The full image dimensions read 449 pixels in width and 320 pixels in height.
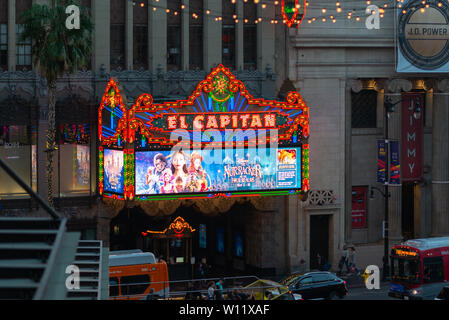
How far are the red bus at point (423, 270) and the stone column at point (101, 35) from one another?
18.6m

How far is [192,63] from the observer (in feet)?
157

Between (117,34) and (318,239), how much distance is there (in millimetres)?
17025

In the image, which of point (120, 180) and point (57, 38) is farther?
point (120, 180)

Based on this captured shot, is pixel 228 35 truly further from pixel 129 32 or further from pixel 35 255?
pixel 35 255

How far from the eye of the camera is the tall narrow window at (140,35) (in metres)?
46.2

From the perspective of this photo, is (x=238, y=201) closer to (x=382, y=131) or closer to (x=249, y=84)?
(x=249, y=84)

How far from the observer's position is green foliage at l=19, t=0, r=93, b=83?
39344mm

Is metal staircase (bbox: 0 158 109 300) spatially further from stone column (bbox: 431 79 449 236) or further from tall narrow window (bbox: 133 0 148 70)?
stone column (bbox: 431 79 449 236)

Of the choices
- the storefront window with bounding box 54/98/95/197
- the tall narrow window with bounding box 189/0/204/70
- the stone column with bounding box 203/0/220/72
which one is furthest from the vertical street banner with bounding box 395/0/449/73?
the storefront window with bounding box 54/98/95/197

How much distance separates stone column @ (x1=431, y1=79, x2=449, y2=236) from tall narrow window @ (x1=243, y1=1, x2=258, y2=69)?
12139mm

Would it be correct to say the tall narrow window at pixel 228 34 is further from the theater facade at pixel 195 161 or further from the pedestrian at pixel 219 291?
the pedestrian at pixel 219 291

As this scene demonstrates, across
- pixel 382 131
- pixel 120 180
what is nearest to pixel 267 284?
pixel 120 180

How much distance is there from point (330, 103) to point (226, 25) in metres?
7.73

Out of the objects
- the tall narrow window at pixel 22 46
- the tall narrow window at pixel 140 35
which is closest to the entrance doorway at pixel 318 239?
the tall narrow window at pixel 140 35
